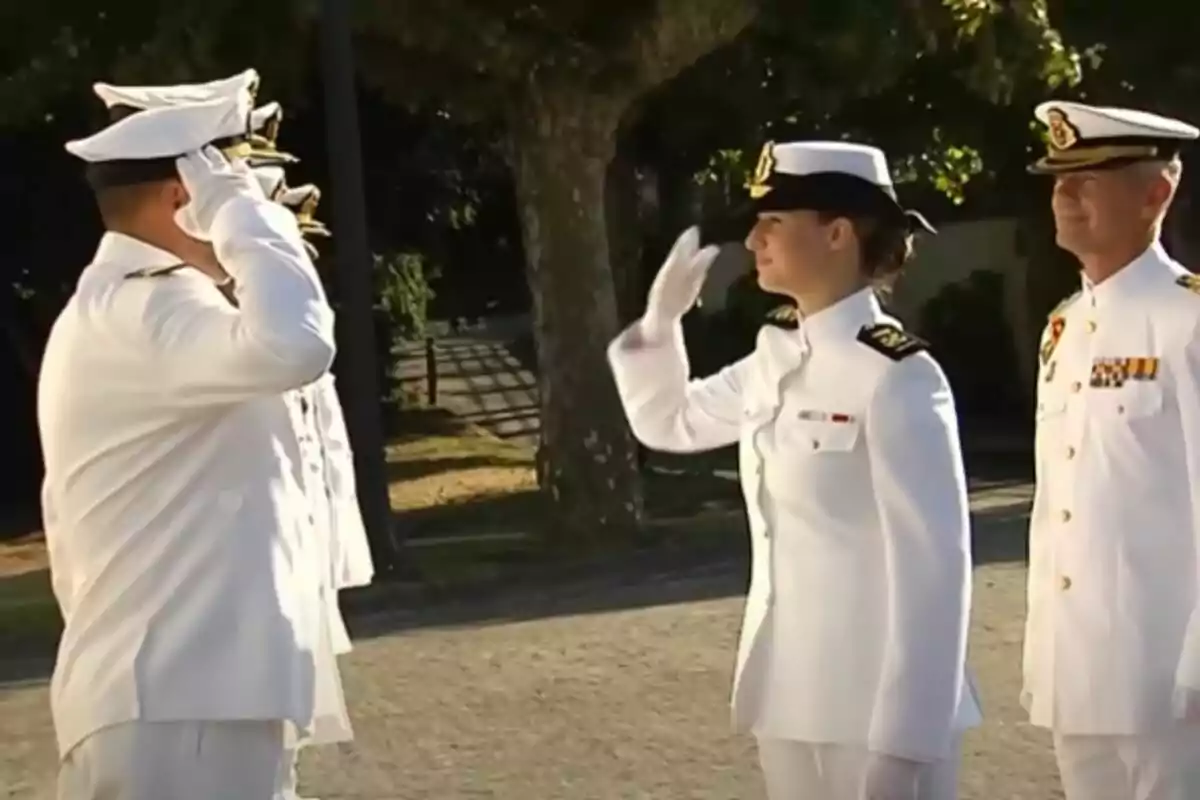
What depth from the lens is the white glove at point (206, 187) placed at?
11.8 feet

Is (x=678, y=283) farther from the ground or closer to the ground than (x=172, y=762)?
farther from the ground

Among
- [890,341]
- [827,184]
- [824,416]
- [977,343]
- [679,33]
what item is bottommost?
[977,343]

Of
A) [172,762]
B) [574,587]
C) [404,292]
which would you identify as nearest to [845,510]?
[172,762]

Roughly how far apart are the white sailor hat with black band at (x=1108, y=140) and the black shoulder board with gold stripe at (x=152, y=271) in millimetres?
1915

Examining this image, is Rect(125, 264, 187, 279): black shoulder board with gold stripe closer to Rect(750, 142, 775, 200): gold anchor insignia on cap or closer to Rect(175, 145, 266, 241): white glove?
Rect(175, 145, 266, 241): white glove

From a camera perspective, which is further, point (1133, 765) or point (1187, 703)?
point (1133, 765)

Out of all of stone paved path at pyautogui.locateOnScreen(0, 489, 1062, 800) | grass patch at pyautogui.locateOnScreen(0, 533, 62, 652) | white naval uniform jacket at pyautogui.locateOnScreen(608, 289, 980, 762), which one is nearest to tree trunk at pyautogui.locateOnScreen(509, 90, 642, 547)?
stone paved path at pyautogui.locateOnScreen(0, 489, 1062, 800)

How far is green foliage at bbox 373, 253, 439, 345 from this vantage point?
19.1m

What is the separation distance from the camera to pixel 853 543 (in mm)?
3797

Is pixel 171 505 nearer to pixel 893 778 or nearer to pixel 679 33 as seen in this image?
pixel 893 778

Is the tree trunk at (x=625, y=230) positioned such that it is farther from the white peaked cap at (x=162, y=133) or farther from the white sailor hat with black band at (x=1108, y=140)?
the white peaked cap at (x=162, y=133)

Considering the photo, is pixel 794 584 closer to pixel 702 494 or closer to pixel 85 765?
pixel 85 765

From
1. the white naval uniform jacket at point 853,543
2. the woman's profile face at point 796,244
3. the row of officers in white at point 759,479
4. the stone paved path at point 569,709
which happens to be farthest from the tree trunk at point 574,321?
the woman's profile face at point 796,244

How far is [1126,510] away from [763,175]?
1.05 m
